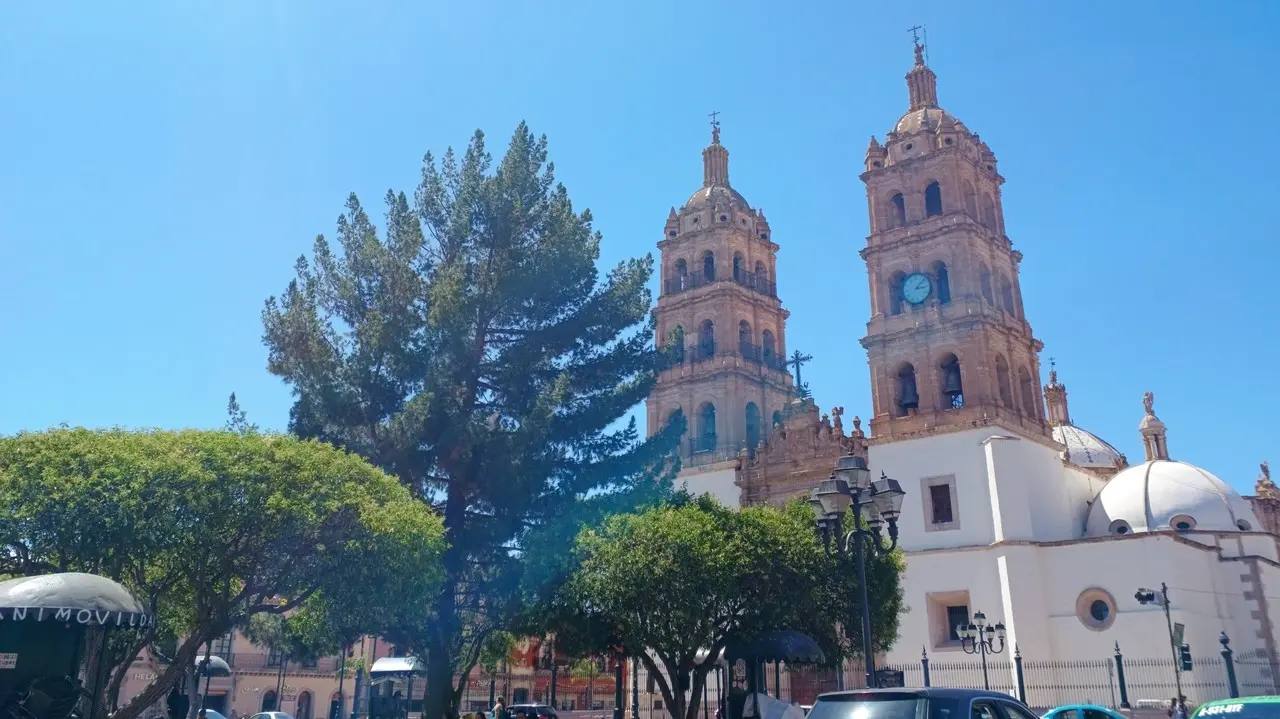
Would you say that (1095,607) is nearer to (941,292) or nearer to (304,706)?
(941,292)

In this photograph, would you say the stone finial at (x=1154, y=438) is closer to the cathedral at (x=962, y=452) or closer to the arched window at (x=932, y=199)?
the cathedral at (x=962, y=452)

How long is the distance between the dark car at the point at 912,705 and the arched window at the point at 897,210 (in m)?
27.6

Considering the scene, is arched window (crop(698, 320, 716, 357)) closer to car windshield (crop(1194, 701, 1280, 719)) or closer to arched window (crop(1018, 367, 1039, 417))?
arched window (crop(1018, 367, 1039, 417))

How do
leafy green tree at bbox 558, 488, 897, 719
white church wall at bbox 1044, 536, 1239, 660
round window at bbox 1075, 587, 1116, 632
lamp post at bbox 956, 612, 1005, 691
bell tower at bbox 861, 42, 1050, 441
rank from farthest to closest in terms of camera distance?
bell tower at bbox 861, 42, 1050, 441 → round window at bbox 1075, 587, 1116, 632 → white church wall at bbox 1044, 536, 1239, 660 → lamp post at bbox 956, 612, 1005, 691 → leafy green tree at bbox 558, 488, 897, 719

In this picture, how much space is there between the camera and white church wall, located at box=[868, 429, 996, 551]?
28.4 meters

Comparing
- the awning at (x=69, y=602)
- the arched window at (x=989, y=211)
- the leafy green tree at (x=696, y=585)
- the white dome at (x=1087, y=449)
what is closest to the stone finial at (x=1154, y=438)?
the white dome at (x=1087, y=449)

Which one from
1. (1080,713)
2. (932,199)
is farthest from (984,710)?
(932,199)

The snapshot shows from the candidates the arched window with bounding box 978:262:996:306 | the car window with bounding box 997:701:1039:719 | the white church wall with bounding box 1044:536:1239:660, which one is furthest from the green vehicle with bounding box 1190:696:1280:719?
the arched window with bounding box 978:262:996:306

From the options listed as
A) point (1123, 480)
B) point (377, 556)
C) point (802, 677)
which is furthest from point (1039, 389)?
point (377, 556)

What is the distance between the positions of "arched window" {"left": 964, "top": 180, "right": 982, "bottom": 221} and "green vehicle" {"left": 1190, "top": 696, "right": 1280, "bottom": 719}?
86.6 feet

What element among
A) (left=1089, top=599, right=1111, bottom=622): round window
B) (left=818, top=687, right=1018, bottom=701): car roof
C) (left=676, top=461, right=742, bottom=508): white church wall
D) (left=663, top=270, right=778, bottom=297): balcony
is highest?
(left=663, top=270, right=778, bottom=297): balcony

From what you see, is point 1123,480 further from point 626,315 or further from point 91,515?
point 91,515

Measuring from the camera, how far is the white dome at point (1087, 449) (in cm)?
4047

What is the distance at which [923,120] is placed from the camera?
3428cm
